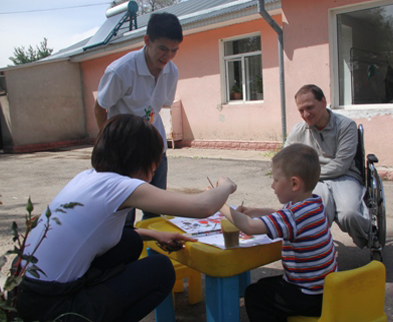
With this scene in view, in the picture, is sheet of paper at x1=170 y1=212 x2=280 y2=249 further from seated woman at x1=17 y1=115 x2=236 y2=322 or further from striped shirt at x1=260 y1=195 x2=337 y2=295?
seated woman at x1=17 y1=115 x2=236 y2=322

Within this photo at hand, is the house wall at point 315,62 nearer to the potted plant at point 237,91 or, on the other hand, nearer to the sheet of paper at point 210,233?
the potted plant at point 237,91

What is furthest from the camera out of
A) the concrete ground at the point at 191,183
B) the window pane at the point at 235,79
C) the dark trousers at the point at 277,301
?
the window pane at the point at 235,79

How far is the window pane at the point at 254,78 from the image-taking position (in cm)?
1038

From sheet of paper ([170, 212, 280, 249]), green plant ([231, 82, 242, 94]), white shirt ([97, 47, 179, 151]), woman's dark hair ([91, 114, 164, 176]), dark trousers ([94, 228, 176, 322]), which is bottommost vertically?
dark trousers ([94, 228, 176, 322])

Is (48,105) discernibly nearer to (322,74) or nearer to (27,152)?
(27,152)

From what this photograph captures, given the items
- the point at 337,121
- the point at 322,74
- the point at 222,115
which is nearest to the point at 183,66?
the point at 222,115

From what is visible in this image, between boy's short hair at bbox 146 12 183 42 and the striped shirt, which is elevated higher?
boy's short hair at bbox 146 12 183 42

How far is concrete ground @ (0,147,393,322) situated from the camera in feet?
10.2

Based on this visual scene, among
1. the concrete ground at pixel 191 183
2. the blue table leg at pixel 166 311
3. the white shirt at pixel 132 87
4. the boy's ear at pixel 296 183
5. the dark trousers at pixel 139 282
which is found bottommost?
the concrete ground at pixel 191 183

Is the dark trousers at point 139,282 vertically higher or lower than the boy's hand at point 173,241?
lower

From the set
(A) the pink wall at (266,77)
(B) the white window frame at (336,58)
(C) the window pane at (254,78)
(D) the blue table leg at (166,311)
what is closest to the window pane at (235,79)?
(C) the window pane at (254,78)

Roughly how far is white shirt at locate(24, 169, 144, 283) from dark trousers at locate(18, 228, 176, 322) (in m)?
0.06

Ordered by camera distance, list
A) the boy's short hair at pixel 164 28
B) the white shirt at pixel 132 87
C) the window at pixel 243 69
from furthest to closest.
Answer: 1. the window at pixel 243 69
2. the white shirt at pixel 132 87
3. the boy's short hair at pixel 164 28

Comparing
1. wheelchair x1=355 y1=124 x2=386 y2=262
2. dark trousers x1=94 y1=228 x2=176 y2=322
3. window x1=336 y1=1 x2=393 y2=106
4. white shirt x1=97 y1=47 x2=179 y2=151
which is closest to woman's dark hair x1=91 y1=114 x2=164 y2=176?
dark trousers x1=94 y1=228 x2=176 y2=322
